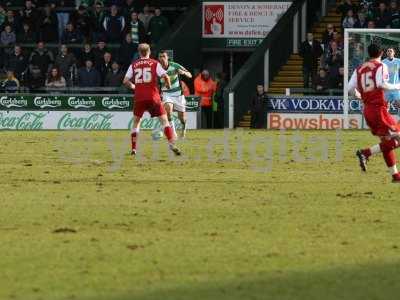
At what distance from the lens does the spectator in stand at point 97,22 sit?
4169cm

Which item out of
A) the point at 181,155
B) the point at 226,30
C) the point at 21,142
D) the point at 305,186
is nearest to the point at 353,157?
the point at 181,155

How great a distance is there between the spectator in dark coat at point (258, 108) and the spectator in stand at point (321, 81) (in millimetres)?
1595

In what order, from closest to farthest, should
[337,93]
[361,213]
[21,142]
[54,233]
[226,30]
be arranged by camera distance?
[54,233], [361,213], [21,142], [337,93], [226,30]

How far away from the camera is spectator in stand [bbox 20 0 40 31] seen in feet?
138

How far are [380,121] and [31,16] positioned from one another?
80.8ft

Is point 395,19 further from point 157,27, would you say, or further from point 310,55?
point 157,27

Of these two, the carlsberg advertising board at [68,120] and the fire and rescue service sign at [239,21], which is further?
the fire and rescue service sign at [239,21]

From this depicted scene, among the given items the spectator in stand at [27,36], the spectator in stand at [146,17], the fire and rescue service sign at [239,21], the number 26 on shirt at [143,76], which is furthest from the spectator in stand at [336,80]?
the number 26 on shirt at [143,76]

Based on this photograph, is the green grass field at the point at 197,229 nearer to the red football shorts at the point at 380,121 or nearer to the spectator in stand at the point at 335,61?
the red football shorts at the point at 380,121

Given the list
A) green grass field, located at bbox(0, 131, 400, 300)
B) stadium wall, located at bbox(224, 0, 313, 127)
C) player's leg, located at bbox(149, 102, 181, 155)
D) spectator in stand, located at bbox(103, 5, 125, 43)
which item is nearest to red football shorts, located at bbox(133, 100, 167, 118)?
player's leg, located at bbox(149, 102, 181, 155)

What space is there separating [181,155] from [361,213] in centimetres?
988

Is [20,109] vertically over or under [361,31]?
under

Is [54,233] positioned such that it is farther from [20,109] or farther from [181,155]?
[20,109]

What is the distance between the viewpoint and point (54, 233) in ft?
43.8
